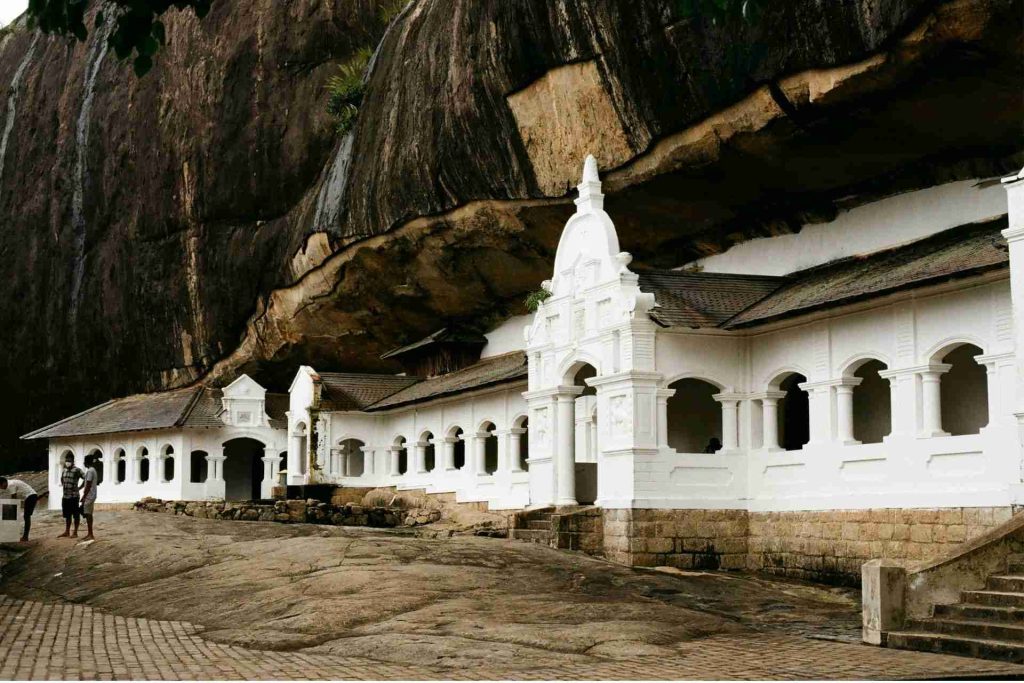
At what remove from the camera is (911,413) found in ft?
66.3

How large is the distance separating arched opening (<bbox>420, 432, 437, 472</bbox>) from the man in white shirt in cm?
1215

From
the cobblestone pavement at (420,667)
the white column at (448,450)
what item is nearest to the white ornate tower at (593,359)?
the white column at (448,450)

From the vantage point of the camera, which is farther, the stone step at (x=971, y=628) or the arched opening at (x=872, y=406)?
the arched opening at (x=872, y=406)

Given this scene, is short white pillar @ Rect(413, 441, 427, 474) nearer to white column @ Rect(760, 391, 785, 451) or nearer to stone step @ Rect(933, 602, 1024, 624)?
white column @ Rect(760, 391, 785, 451)

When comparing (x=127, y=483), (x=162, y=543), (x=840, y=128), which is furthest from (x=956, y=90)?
(x=127, y=483)

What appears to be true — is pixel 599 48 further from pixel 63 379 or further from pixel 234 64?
pixel 63 379

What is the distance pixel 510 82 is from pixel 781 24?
25.8 feet

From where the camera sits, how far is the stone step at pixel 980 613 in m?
13.4

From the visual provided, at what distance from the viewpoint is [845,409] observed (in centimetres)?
2181

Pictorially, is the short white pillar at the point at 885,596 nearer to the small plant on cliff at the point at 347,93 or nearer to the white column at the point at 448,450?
the white column at the point at 448,450

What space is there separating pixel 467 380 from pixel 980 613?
22049 mm

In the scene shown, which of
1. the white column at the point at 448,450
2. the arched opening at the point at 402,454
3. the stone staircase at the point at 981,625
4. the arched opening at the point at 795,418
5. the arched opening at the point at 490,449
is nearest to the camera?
the stone staircase at the point at 981,625

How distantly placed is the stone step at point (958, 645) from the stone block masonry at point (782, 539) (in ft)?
18.2

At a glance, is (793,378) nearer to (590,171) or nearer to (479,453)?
(590,171)
